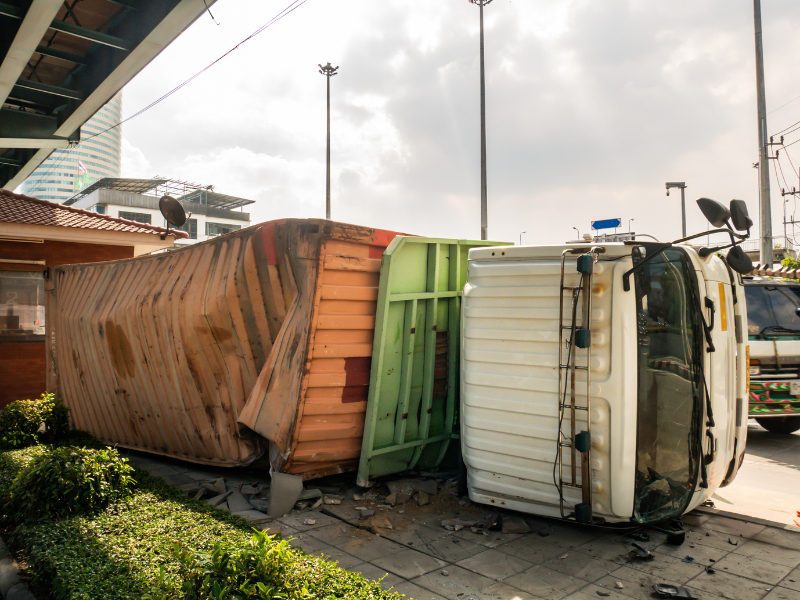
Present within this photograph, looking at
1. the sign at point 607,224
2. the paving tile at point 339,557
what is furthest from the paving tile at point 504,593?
the sign at point 607,224

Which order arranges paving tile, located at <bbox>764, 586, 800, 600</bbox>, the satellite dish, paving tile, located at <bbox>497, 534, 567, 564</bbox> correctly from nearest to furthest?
1. paving tile, located at <bbox>764, 586, 800, 600</bbox>
2. paving tile, located at <bbox>497, 534, 567, 564</bbox>
3. the satellite dish

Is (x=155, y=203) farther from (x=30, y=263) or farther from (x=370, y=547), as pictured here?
(x=370, y=547)

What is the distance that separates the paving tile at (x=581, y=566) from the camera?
11.8 ft

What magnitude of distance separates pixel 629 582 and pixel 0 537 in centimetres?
493

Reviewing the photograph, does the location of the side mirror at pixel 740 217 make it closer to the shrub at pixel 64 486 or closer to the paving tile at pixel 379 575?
the paving tile at pixel 379 575

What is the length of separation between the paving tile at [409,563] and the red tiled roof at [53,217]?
972cm

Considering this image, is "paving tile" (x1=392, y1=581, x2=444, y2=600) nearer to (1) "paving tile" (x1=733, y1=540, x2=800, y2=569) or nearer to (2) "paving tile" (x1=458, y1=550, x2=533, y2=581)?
(2) "paving tile" (x1=458, y1=550, x2=533, y2=581)

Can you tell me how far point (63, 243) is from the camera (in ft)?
37.1

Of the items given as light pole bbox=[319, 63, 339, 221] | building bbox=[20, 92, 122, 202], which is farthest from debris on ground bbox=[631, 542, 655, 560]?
building bbox=[20, 92, 122, 202]

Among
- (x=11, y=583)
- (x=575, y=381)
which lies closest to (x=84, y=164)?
(x=11, y=583)

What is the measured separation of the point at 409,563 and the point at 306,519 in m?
1.19

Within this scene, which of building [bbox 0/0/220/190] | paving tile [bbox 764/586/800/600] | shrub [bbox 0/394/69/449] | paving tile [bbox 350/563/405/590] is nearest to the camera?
paving tile [bbox 764/586/800/600]

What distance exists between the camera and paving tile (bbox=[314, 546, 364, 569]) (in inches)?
149

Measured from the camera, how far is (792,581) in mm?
3477
